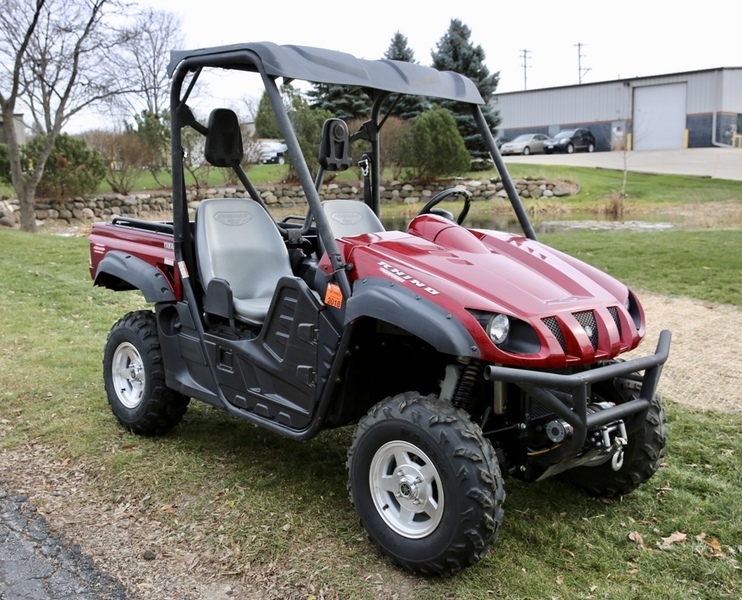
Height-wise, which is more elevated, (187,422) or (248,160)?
(248,160)

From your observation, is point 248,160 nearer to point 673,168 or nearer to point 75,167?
point 75,167

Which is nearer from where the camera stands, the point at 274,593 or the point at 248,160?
the point at 274,593

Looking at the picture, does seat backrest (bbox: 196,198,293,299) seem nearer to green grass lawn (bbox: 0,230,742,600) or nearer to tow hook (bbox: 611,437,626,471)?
green grass lawn (bbox: 0,230,742,600)

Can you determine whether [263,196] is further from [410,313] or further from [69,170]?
[410,313]

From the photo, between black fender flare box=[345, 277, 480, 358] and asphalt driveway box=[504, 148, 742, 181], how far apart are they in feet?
91.8

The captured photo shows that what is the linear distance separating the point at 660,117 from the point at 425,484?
43098 mm

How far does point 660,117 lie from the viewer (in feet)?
137

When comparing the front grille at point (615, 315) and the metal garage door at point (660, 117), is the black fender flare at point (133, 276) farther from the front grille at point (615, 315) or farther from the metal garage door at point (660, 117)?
the metal garage door at point (660, 117)

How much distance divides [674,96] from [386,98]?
4135 cm

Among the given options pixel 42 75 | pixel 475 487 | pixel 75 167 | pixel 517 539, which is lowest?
pixel 517 539

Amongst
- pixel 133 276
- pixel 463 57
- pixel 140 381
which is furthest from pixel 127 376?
pixel 463 57

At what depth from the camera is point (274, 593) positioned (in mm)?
2990

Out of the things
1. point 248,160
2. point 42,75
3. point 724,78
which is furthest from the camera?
point 724,78

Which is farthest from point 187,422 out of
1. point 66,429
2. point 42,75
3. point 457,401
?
point 42,75
